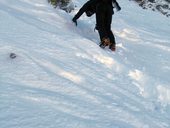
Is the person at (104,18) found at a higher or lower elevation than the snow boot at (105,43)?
higher

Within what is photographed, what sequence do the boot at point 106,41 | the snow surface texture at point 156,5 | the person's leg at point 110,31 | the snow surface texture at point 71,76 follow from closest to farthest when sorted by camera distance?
the snow surface texture at point 71,76, the boot at point 106,41, the person's leg at point 110,31, the snow surface texture at point 156,5

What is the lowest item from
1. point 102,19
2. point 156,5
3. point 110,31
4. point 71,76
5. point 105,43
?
point 156,5

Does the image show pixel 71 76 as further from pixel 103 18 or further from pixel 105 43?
pixel 103 18

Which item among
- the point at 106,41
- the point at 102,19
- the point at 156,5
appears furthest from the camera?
the point at 156,5

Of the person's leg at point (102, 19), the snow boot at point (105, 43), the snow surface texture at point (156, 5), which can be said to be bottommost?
the snow surface texture at point (156, 5)

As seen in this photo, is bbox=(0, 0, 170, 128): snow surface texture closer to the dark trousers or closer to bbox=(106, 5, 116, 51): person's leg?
bbox=(106, 5, 116, 51): person's leg

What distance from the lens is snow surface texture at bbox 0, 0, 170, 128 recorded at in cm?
412

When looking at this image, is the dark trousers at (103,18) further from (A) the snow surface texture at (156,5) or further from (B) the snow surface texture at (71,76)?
(A) the snow surface texture at (156,5)

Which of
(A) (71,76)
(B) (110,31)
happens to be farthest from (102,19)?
(A) (71,76)

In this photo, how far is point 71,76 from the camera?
18.1ft

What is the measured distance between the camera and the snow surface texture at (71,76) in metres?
4.12

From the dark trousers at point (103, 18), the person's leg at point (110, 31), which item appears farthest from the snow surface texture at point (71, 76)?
the dark trousers at point (103, 18)

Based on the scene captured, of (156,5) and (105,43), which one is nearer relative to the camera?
(105,43)

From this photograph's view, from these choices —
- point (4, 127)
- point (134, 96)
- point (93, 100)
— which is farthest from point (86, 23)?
point (4, 127)
